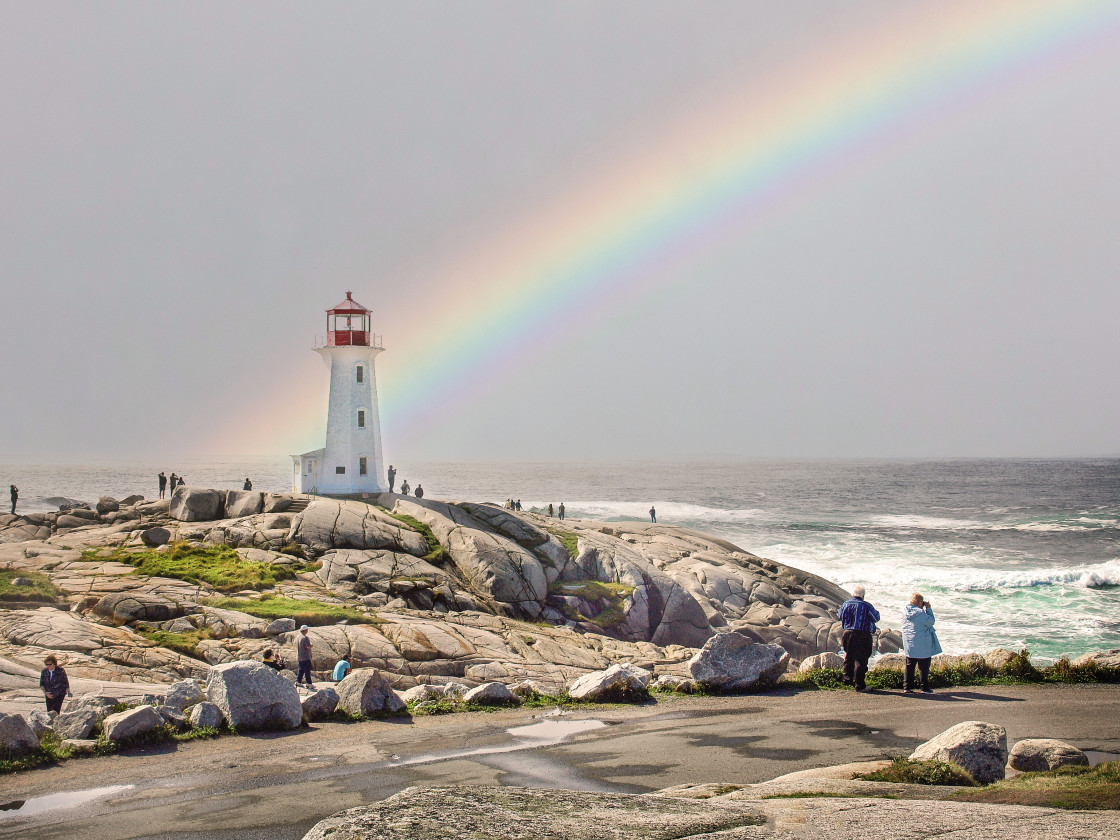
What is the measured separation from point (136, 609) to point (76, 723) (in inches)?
495

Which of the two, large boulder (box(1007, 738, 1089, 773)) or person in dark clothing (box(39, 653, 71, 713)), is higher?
large boulder (box(1007, 738, 1089, 773))

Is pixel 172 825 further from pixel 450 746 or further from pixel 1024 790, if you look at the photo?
pixel 1024 790

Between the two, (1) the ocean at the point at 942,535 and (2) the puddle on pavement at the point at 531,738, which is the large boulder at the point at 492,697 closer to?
(2) the puddle on pavement at the point at 531,738

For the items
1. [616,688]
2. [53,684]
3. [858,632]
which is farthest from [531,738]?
[53,684]

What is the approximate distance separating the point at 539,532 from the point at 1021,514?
280 ft

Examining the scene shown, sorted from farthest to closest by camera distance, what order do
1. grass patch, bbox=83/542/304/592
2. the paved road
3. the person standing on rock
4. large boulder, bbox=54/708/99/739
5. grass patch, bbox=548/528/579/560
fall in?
grass patch, bbox=548/528/579/560 → grass patch, bbox=83/542/304/592 → the person standing on rock → large boulder, bbox=54/708/99/739 → the paved road

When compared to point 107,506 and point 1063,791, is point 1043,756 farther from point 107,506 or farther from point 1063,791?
point 107,506

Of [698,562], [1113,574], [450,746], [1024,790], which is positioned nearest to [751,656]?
[450,746]

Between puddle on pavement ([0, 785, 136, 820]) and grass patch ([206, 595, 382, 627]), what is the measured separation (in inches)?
572

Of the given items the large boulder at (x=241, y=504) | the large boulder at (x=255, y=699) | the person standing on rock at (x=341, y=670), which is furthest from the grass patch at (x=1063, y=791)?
the large boulder at (x=241, y=504)

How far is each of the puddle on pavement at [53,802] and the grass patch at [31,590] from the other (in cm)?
1648

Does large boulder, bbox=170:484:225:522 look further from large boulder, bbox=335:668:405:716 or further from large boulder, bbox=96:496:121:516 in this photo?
large boulder, bbox=335:668:405:716

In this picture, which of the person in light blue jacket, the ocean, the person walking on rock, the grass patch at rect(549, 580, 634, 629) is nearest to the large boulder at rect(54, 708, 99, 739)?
the person walking on rock

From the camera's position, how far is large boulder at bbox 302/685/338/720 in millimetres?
14867
